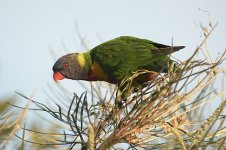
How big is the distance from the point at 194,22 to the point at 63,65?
1.92 meters

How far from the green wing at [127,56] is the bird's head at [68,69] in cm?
30

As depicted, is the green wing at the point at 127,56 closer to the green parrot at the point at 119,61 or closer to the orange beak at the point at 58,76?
the green parrot at the point at 119,61

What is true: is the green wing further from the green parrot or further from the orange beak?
the orange beak

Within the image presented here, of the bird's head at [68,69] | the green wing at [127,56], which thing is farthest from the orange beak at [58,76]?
the green wing at [127,56]

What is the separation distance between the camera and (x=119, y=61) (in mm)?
2887

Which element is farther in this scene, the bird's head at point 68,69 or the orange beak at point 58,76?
the orange beak at point 58,76

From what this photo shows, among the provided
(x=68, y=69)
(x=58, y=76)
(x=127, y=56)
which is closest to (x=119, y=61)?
(x=127, y=56)

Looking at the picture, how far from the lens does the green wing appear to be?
8.86ft

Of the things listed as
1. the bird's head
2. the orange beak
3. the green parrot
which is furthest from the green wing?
the orange beak

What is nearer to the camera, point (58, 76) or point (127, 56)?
point (127, 56)

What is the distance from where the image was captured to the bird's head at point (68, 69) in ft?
10.8

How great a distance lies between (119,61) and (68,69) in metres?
0.69

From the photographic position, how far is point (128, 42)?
2.87 m

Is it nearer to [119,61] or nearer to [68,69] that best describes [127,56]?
[119,61]
